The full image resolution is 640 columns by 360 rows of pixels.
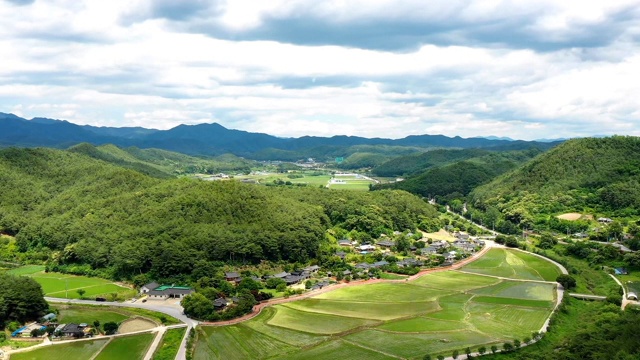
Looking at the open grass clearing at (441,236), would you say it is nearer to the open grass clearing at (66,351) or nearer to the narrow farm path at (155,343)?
the narrow farm path at (155,343)

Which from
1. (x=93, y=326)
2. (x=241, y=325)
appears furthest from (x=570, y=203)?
(x=93, y=326)

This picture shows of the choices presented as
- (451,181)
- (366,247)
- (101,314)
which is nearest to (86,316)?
(101,314)

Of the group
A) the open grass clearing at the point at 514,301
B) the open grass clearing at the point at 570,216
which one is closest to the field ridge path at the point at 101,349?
the open grass clearing at the point at 514,301

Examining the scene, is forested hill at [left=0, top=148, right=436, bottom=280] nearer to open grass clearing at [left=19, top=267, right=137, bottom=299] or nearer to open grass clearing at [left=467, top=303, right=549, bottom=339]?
open grass clearing at [left=19, top=267, right=137, bottom=299]

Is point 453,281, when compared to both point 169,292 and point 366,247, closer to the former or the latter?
point 366,247

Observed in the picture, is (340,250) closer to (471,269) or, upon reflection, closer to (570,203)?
(471,269)

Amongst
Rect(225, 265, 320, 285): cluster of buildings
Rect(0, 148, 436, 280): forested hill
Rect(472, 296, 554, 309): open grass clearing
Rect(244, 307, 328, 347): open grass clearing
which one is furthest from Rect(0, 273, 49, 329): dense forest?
Rect(472, 296, 554, 309): open grass clearing

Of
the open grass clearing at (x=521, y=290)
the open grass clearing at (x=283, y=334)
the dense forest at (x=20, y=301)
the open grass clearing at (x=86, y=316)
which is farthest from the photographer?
the open grass clearing at (x=521, y=290)
